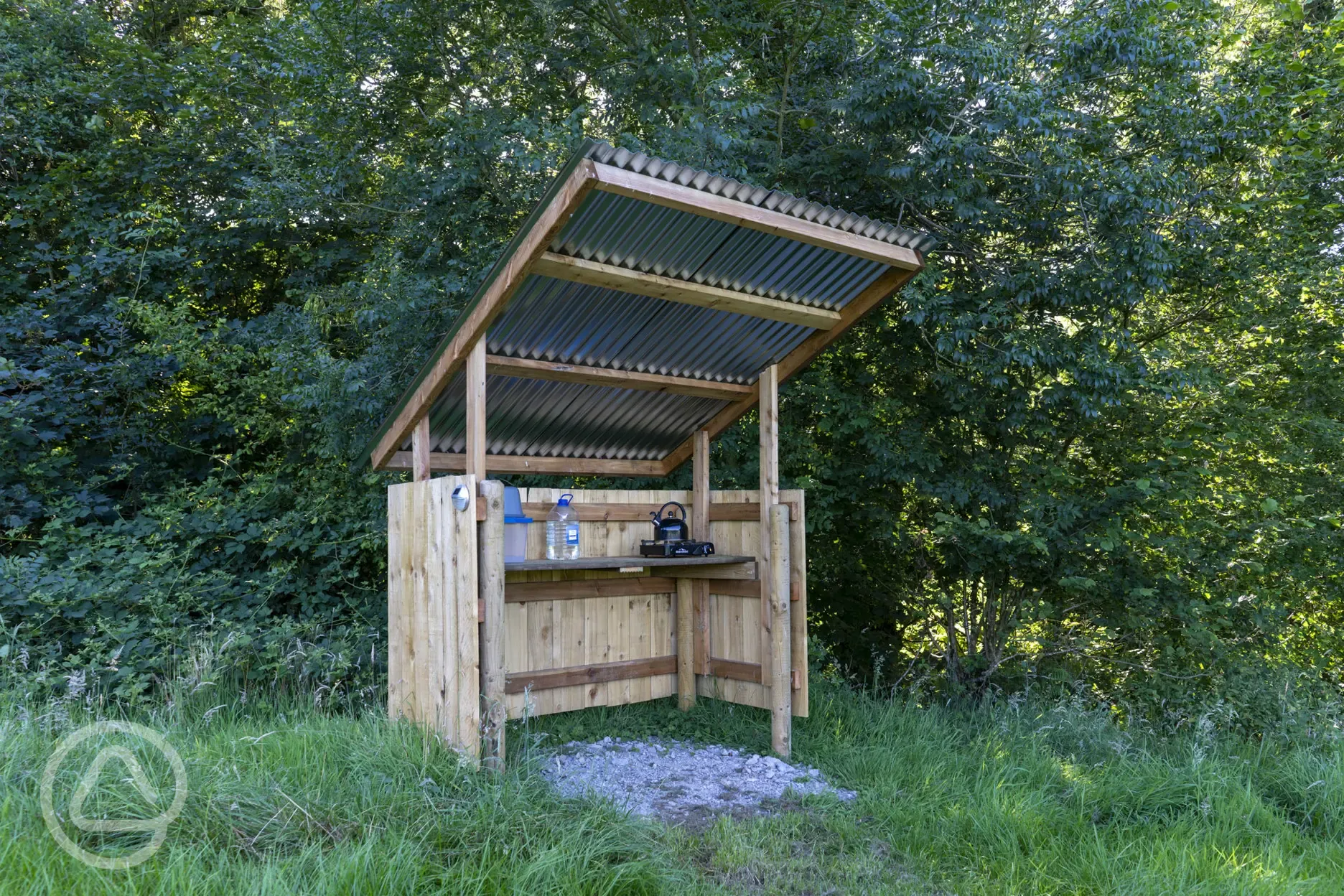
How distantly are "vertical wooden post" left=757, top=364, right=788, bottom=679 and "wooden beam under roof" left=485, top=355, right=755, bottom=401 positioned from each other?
20cm

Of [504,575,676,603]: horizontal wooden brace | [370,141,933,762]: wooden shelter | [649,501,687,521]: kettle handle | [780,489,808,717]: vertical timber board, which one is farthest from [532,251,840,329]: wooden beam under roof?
[504,575,676,603]: horizontal wooden brace

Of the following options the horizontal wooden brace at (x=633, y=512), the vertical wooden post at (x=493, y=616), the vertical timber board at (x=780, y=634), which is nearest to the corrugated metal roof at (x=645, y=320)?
the horizontal wooden brace at (x=633, y=512)

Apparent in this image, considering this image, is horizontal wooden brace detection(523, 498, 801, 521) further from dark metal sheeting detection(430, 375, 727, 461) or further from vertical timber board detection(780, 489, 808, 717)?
dark metal sheeting detection(430, 375, 727, 461)

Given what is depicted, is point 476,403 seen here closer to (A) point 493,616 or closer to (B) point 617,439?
(A) point 493,616

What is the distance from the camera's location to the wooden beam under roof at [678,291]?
14.5 ft

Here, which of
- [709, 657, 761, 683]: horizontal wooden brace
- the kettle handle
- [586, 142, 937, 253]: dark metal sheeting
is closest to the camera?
[586, 142, 937, 253]: dark metal sheeting

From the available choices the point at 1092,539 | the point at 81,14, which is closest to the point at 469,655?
the point at 1092,539

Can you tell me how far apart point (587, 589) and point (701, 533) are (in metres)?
0.87

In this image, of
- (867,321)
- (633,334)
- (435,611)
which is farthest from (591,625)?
(867,321)

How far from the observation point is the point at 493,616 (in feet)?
14.4

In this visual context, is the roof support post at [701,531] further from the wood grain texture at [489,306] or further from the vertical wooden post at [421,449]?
the wood grain texture at [489,306]

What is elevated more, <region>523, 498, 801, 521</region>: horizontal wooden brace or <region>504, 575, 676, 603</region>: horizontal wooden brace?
<region>523, 498, 801, 521</region>: horizontal wooden brace

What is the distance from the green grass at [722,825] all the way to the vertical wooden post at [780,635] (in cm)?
29

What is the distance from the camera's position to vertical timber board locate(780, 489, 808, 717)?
554 cm
